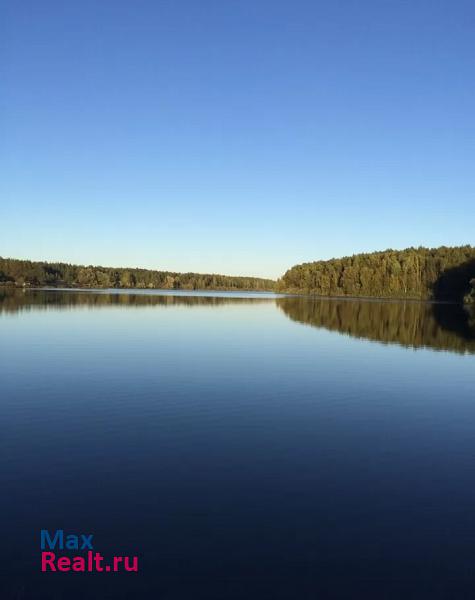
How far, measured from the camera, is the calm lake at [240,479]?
29.5 feet

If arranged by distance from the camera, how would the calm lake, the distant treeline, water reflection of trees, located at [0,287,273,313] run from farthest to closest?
1. the distant treeline
2. water reflection of trees, located at [0,287,273,313]
3. the calm lake

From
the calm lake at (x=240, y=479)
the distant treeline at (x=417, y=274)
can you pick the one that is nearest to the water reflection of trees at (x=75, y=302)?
the calm lake at (x=240, y=479)

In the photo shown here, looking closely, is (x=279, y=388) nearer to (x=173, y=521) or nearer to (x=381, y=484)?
(x=381, y=484)

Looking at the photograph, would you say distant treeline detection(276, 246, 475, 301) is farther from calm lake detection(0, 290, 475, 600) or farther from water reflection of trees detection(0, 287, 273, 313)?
calm lake detection(0, 290, 475, 600)

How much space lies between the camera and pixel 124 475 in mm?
13148

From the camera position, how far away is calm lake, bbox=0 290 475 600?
353 inches

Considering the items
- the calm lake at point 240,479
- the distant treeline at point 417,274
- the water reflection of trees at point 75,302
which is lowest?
the calm lake at point 240,479

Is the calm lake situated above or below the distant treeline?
below

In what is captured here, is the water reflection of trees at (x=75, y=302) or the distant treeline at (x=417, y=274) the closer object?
the water reflection of trees at (x=75, y=302)

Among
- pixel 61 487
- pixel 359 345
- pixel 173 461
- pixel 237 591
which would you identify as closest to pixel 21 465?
pixel 61 487

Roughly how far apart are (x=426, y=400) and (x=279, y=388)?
7.31 metres

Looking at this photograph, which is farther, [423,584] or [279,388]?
[279,388]

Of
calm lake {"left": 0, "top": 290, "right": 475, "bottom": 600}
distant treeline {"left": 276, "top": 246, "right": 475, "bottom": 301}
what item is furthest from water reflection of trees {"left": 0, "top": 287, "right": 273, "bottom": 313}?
distant treeline {"left": 276, "top": 246, "right": 475, "bottom": 301}

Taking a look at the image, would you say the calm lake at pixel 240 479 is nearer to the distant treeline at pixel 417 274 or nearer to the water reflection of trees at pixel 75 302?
the water reflection of trees at pixel 75 302
